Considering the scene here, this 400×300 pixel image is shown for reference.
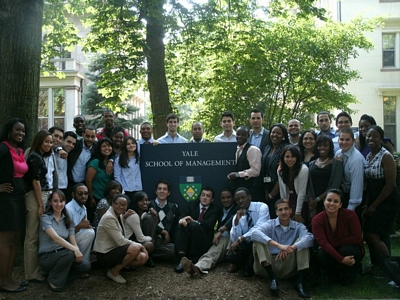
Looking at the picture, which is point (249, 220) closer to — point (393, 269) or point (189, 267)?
point (189, 267)

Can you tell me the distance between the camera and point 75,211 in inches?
290

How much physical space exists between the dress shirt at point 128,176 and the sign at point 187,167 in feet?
1.18

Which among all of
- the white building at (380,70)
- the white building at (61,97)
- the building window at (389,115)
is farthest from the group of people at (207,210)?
the white building at (61,97)

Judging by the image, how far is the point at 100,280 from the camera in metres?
7.24

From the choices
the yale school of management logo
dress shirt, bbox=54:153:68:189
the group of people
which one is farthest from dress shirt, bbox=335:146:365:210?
dress shirt, bbox=54:153:68:189

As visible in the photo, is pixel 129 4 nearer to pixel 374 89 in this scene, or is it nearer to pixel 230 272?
pixel 230 272

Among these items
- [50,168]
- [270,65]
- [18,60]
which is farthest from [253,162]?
[270,65]

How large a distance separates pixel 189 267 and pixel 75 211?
6.28ft

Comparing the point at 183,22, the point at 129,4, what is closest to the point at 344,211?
the point at 129,4

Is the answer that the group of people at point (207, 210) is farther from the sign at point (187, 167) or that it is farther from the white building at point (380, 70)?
the white building at point (380, 70)

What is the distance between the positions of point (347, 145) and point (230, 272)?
262 centimetres

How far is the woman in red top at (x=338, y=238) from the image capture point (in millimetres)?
6863

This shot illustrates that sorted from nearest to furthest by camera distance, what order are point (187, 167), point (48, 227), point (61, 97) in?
point (48, 227)
point (187, 167)
point (61, 97)

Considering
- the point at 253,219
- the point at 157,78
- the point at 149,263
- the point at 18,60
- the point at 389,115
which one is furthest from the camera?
the point at 389,115
